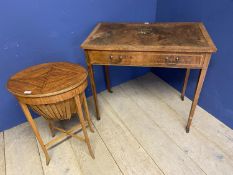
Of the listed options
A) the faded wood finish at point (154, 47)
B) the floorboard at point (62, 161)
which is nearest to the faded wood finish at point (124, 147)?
the floorboard at point (62, 161)

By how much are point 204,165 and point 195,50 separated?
2.86 ft

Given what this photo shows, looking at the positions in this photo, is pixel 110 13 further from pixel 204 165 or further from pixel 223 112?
pixel 204 165

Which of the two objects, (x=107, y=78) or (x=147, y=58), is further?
(x=107, y=78)

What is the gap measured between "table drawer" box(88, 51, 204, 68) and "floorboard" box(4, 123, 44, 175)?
0.94 m

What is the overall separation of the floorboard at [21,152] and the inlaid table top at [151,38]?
102cm

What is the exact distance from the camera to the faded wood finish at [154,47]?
1.27 m

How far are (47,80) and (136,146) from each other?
907mm

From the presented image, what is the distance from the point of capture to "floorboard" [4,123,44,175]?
1.48m

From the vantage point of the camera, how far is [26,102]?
1.16m

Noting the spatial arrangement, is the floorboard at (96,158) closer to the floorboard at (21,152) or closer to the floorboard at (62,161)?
the floorboard at (62,161)

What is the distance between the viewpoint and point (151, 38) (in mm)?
1416

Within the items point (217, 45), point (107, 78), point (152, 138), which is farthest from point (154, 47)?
point (107, 78)

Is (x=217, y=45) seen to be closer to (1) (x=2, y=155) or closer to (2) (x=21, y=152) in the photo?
(2) (x=21, y=152)

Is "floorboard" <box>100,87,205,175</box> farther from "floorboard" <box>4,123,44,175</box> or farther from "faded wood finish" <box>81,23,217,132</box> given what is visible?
"floorboard" <box>4,123,44,175</box>
